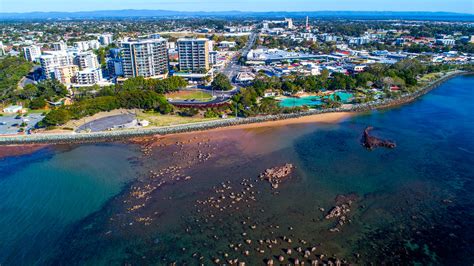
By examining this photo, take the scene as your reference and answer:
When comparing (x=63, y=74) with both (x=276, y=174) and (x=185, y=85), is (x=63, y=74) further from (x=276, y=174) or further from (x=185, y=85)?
(x=276, y=174)

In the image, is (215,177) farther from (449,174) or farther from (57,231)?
(449,174)

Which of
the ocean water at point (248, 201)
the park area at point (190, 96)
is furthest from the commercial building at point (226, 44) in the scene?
the ocean water at point (248, 201)

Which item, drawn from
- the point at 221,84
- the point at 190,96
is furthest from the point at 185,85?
the point at 221,84

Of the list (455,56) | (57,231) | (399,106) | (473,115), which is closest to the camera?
(57,231)

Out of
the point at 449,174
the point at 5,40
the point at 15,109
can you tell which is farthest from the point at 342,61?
the point at 5,40

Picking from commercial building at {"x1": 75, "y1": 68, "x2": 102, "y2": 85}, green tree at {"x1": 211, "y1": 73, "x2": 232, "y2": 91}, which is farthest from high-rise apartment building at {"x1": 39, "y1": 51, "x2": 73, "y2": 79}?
green tree at {"x1": 211, "y1": 73, "x2": 232, "y2": 91}

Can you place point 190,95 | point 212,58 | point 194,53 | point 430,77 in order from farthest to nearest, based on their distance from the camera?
point 212,58 < point 194,53 < point 430,77 < point 190,95

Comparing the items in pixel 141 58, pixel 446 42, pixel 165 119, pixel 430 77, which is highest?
pixel 141 58

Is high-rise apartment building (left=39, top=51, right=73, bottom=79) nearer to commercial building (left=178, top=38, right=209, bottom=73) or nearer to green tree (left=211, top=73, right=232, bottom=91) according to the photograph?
commercial building (left=178, top=38, right=209, bottom=73)
